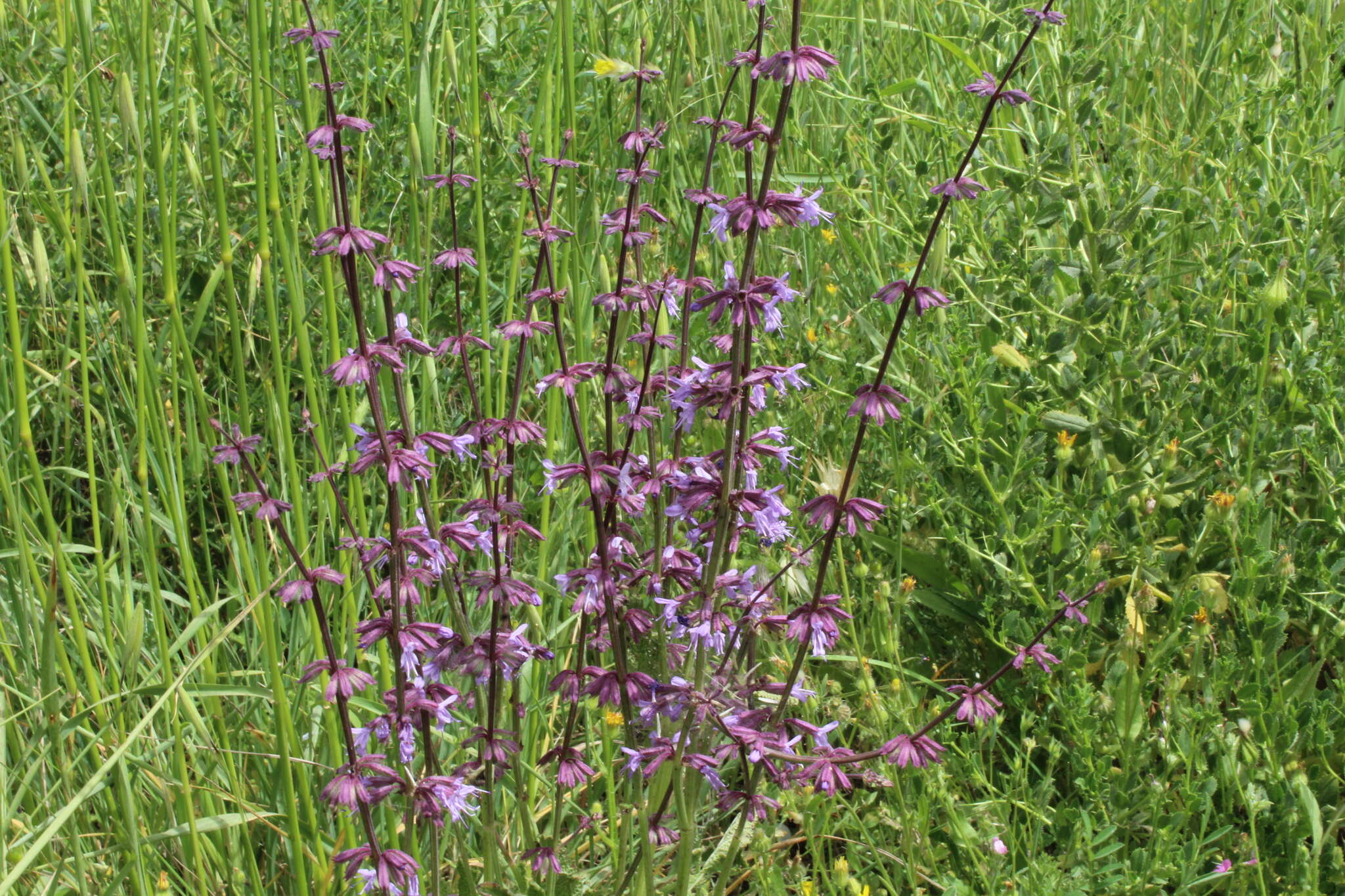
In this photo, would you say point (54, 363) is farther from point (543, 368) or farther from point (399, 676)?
point (399, 676)

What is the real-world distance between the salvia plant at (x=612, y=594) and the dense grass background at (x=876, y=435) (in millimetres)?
86

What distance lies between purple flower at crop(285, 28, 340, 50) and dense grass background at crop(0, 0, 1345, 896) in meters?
0.03

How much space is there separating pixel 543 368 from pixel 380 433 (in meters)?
1.33

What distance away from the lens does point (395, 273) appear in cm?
120

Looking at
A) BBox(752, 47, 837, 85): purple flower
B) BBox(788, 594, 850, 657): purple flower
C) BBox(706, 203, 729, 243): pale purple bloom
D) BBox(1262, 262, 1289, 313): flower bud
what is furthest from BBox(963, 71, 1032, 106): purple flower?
BBox(1262, 262, 1289, 313): flower bud

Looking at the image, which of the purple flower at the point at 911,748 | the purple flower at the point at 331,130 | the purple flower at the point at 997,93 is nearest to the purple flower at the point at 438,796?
the purple flower at the point at 911,748

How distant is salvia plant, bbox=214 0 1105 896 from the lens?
3.96 ft

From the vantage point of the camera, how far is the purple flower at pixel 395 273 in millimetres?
1195

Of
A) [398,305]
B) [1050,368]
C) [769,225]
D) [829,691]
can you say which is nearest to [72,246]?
[769,225]

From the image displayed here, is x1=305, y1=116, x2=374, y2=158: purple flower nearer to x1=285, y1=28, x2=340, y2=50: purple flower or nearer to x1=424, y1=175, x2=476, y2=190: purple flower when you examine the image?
x1=285, y1=28, x2=340, y2=50: purple flower

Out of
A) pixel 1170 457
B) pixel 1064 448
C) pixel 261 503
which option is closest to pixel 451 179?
pixel 261 503

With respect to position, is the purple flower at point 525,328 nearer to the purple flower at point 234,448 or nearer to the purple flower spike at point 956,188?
the purple flower at point 234,448

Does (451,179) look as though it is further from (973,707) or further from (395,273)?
(973,707)

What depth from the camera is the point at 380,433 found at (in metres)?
1.17
